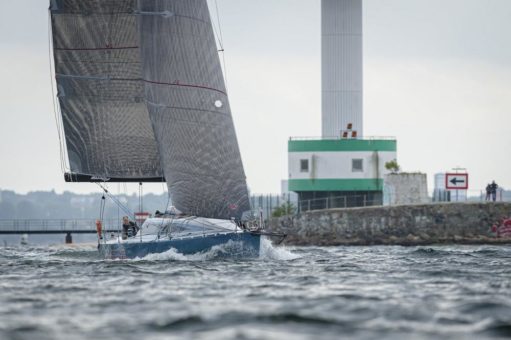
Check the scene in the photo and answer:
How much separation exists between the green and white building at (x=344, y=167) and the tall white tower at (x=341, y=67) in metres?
1.03

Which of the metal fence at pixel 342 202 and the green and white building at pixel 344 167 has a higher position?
the green and white building at pixel 344 167

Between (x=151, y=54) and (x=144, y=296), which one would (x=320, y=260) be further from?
(x=144, y=296)

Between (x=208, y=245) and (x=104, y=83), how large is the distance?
27.1 ft

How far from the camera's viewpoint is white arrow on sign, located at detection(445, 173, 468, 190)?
54997 millimetres

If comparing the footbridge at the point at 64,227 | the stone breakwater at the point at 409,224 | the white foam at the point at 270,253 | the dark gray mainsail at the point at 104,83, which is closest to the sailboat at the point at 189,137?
the white foam at the point at 270,253

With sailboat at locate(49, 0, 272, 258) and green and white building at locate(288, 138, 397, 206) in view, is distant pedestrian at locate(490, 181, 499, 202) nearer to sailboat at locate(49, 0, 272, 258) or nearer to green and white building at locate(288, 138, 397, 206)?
green and white building at locate(288, 138, 397, 206)

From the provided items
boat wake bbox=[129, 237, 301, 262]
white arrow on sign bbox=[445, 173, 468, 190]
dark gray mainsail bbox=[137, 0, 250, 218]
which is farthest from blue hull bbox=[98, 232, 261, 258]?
white arrow on sign bbox=[445, 173, 468, 190]

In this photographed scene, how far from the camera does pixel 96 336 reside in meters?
15.5

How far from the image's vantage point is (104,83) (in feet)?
118

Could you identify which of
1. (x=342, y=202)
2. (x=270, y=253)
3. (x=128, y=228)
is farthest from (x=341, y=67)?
(x=270, y=253)

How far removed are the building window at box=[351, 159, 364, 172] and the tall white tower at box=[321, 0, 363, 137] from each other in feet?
4.96

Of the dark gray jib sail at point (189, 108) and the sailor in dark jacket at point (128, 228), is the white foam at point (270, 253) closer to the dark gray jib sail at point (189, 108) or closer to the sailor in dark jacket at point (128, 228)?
the dark gray jib sail at point (189, 108)

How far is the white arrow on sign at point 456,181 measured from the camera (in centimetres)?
5500

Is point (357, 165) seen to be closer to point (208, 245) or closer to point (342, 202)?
point (342, 202)
